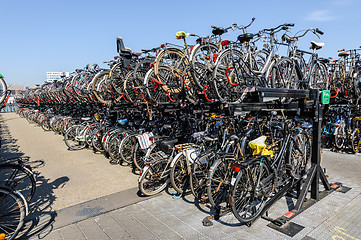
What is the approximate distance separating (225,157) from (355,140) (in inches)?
239

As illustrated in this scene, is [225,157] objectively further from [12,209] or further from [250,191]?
[12,209]

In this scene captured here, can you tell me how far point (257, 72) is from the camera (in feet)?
13.9

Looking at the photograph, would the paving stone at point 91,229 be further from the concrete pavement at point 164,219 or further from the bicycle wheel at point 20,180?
the bicycle wheel at point 20,180

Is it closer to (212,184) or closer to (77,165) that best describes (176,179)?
(212,184)

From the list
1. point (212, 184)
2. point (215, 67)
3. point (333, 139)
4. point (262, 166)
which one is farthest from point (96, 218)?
point (333, 139)

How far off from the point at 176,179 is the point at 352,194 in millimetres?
3368

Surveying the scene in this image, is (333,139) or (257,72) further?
(333,139)

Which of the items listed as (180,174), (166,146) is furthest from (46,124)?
(180,174)

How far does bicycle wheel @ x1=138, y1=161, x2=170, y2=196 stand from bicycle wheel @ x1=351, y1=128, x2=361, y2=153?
630 cm

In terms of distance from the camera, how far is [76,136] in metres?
8.61

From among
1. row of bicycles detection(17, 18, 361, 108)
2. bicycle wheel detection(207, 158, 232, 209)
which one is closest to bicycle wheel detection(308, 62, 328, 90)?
row of bicycles detection(17, 18, 361, 108)

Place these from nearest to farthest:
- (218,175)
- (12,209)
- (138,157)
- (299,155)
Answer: (12,209) → (218,175) → (299,155) → (138,157)

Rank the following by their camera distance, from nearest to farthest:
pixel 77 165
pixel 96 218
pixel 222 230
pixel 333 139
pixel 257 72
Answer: pixel 222 230 → pixel 96 218 → pixel 257 72 → pixel 77 165 → pixel 333 139

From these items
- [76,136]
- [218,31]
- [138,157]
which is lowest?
[138,157]
